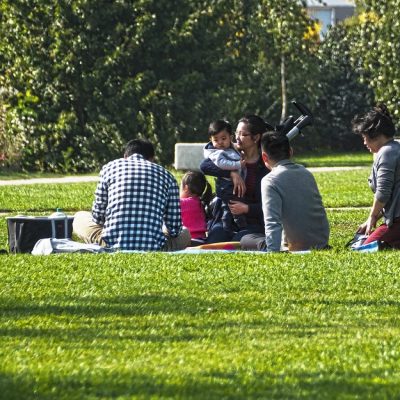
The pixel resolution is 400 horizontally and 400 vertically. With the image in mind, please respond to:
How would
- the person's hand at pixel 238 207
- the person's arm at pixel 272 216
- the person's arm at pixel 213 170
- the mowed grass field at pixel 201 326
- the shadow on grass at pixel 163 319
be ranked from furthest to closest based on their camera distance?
the person's arm at pixel 213 170 < the person's hand at pixel 238 207 < the person's arm at pixel 272 216 < the shadow on grass at pixel 163 319 < the mowed grass field at pixel 201 326

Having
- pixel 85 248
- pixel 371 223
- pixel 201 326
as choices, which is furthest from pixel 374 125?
pixel 201 326

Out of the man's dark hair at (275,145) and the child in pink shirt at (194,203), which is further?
the child in pink shirt at (194,203)

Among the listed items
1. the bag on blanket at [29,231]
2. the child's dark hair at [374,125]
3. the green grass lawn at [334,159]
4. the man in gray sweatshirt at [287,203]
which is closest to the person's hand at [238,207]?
the man in gray sweatshirt at [287,203]

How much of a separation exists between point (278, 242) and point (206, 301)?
8.31 ft

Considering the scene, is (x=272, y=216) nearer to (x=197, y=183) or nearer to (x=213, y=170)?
(x=213, y=170)

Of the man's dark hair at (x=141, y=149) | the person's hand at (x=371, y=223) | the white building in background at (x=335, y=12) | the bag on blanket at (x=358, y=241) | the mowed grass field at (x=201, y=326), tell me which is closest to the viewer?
the mowed grass field at (x=201, y=326)

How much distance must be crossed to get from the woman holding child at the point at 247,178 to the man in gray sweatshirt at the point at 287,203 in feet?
2.29

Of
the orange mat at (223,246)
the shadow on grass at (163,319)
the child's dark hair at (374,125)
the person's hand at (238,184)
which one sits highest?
the child's dark hair at (374,125)

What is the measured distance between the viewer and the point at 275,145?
10.6 metres

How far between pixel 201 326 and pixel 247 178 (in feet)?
14.7

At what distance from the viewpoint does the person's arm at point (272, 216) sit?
1040 centimetres

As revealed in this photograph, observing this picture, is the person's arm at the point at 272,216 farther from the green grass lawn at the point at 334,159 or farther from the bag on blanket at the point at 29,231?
the green grass lawn at the point at 334,159

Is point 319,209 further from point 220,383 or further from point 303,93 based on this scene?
point 303,93

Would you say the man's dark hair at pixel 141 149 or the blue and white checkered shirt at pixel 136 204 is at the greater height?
the man's dark hair at pixel 141 149
